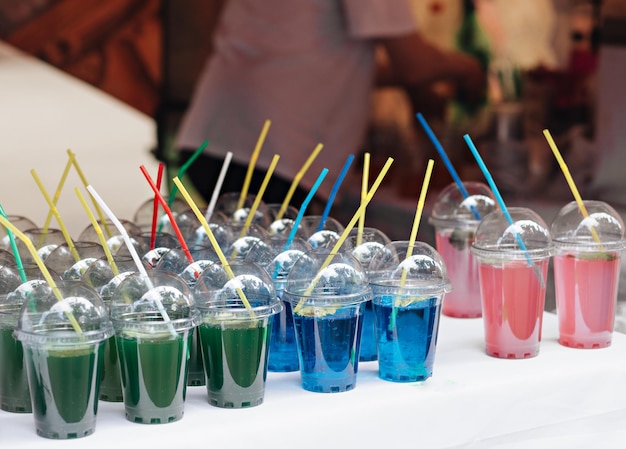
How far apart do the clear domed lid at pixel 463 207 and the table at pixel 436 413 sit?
1.04ft

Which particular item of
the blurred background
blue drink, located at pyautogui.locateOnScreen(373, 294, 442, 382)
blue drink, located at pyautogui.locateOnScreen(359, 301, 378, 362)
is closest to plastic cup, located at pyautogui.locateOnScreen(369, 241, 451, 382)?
blue drink, located at pyautogui.locateOnScreen(373, 294, 442, 382)

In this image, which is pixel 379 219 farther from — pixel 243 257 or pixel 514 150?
pixel 243 257

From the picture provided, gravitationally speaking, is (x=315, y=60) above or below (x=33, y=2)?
below

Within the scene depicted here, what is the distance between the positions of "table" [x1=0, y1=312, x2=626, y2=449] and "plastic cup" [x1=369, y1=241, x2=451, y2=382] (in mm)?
35

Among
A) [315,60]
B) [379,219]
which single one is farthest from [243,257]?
[379,219]

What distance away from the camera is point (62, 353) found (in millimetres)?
1334

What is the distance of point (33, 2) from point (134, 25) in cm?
46

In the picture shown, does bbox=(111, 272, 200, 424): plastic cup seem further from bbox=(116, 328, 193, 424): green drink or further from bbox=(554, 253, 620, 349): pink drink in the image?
bbox=(554, 253, 620, 349): pink drink

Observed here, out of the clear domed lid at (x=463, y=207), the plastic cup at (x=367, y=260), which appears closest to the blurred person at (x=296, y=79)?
the clear domed lid at (x=463, y=207)

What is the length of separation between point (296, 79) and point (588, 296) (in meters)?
2.47

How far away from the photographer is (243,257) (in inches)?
69.1

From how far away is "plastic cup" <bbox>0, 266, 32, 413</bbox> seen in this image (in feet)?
4.76

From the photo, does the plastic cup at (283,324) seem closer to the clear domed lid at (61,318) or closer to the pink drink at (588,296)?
the clear domed lid at (61,318)

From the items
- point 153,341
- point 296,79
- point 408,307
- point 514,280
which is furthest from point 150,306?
point 296,79
